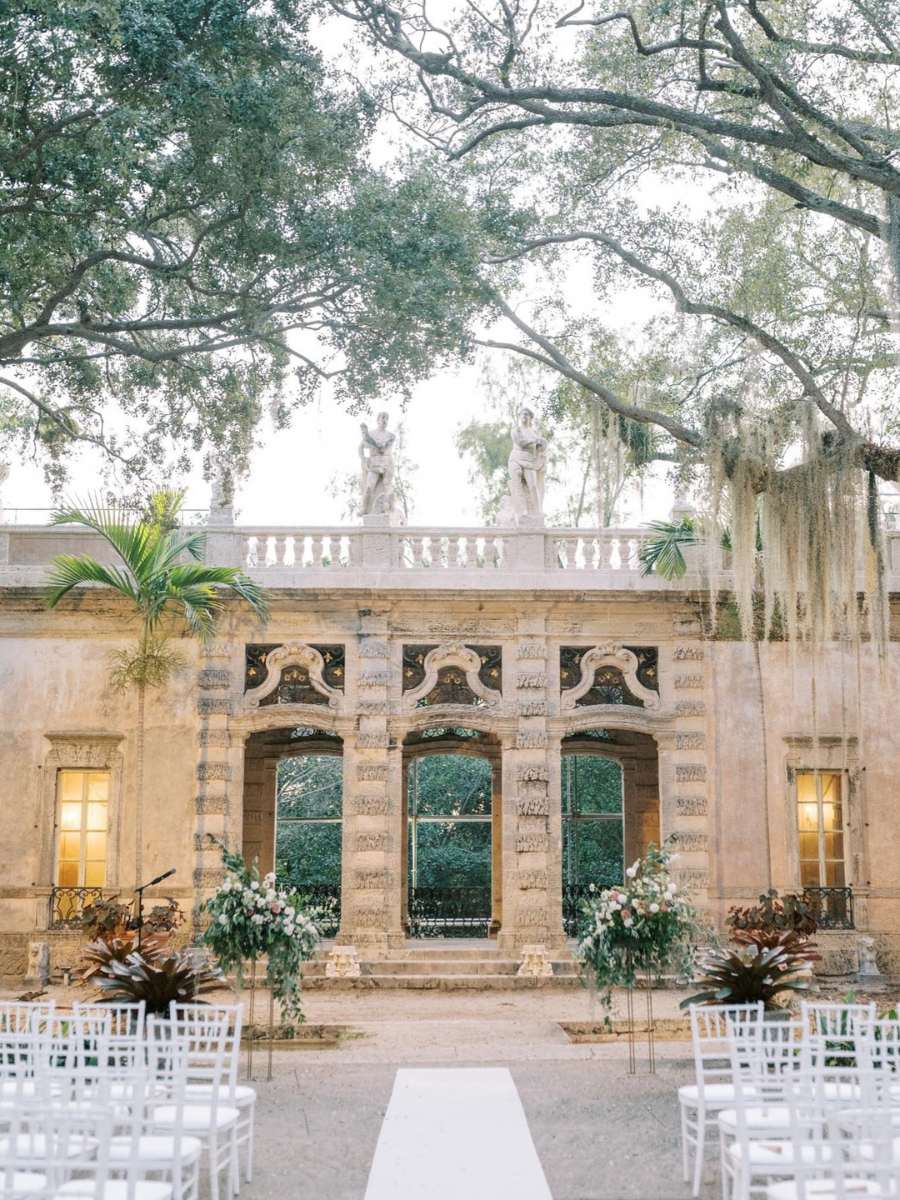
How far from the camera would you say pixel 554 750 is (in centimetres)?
1529

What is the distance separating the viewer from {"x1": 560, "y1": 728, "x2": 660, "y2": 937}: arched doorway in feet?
59.7

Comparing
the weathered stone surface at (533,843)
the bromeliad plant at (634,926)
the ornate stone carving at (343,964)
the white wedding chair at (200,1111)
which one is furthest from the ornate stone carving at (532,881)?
the white wedding chair at (200,1111)

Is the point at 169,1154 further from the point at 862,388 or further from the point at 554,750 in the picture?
the point at 554,750

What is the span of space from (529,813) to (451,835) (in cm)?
894

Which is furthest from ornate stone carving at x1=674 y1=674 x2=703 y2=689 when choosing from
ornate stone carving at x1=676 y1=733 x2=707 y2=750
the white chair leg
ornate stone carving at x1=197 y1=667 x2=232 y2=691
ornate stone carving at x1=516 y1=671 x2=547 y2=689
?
the white chair leg

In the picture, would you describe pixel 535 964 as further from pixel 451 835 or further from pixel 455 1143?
pixel 451 835

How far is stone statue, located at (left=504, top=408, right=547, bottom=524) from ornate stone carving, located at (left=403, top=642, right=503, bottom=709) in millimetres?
1683

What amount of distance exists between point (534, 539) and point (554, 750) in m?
2.46

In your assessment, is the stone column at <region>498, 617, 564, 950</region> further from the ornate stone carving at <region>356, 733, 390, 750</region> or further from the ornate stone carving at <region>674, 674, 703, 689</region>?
the ornate stone carving at <region>674, 674, 703, 689</region>

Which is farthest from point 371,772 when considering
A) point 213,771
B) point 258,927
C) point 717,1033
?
point 717,1033

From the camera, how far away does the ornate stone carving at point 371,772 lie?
1514cm

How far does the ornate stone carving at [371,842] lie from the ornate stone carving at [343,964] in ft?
3.57

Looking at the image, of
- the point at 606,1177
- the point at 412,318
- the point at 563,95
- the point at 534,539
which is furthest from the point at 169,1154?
the point at 534,539

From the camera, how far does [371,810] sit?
1506 cm
